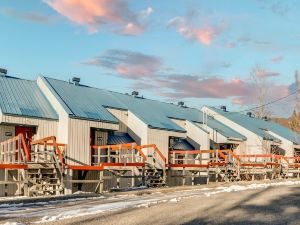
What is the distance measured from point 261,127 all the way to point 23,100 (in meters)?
36.6

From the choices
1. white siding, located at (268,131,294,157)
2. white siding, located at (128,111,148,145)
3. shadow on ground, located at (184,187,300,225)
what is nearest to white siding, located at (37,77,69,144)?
white siding, located at (128,111,148,145)

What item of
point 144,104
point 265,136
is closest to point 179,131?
point 144,104

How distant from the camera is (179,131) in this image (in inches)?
1507

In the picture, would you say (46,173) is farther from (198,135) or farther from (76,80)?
(198,135)

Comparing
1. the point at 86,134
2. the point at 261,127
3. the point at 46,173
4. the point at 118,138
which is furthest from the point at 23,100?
the point at 261,127

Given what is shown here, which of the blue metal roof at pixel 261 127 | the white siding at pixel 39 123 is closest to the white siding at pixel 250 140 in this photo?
the blue metal roof at pixel 261 127

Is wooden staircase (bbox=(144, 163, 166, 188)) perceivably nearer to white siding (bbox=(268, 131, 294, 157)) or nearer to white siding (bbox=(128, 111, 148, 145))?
white siding (bbox=(128, 111, 148, 145))

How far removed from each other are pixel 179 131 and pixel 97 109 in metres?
8.55

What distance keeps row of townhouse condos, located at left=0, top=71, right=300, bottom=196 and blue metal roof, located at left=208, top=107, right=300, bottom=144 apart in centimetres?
978

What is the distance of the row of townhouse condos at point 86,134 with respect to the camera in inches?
1024

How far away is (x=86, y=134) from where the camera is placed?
30.2 meters

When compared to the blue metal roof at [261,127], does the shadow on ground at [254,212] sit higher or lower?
lower

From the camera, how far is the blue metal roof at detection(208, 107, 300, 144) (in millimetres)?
53906

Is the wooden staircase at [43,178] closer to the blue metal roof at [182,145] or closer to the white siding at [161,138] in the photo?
the white siding at [161,138]
